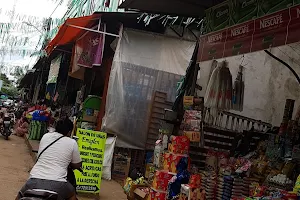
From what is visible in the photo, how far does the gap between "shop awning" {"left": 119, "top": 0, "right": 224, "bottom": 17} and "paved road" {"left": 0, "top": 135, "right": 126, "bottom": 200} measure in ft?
12.5

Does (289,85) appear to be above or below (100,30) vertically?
below

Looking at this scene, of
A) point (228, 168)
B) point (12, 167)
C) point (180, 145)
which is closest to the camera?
point (228, 168)

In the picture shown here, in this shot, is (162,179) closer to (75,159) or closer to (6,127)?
(75,159)

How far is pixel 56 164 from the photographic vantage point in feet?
14.3

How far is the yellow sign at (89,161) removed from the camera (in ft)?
24.9

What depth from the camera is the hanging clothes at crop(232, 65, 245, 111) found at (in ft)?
18.7

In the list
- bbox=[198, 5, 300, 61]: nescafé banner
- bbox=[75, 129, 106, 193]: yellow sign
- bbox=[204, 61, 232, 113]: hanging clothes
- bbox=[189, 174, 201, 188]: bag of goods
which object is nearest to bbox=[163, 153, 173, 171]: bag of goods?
bbox=[189, 174, 201, 188]: bag of goods

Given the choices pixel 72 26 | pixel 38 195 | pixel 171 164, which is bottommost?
pixel 38 195

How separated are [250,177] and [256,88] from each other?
215cm

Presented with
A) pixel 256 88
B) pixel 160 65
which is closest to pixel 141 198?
pixel 256 88

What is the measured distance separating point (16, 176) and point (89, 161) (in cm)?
241

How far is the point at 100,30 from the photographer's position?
388 inches

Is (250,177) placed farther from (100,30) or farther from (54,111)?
(54,111)

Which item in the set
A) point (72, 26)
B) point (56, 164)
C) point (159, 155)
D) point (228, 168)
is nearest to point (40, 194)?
point (56, 164)
